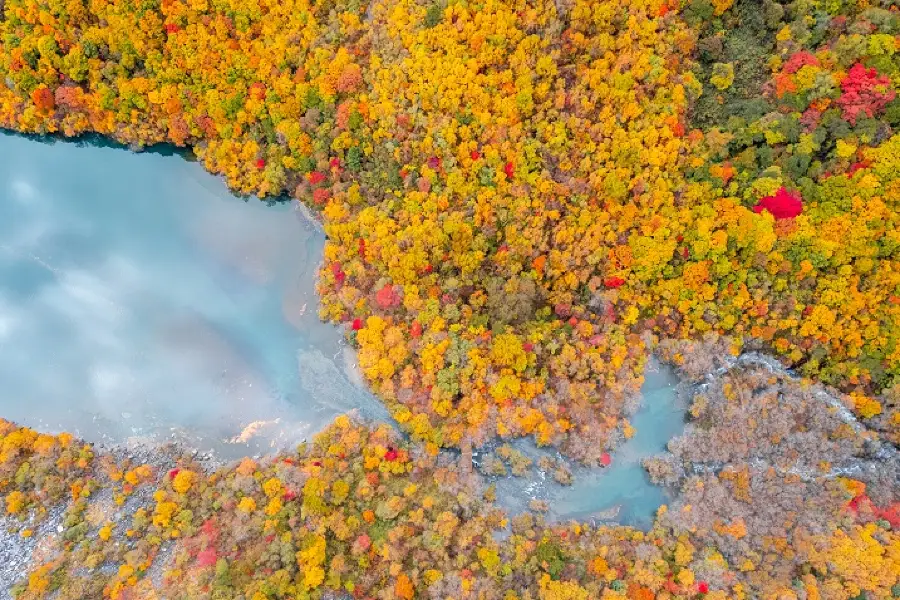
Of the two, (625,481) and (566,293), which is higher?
(566,293)

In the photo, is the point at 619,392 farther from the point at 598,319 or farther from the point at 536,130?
the point at 536,130

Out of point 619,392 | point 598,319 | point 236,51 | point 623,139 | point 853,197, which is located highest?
point 236,51

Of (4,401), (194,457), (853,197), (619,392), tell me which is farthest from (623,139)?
(4,401)

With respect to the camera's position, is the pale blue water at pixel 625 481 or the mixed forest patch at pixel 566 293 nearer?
the mixed forest patch at pixel 566 293

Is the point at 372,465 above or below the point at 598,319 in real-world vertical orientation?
below

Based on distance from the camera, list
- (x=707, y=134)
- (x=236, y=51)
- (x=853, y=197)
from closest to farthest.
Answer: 1. (x=853, y=197)
2. (x=707, y=134)
3. (x=236, y=51)

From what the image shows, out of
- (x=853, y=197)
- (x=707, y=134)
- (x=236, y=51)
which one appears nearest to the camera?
(x=853, y=197)

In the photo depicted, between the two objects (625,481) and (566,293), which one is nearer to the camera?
(566,293)

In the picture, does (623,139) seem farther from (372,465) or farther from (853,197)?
(372,465)

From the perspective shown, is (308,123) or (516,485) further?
(308,123)

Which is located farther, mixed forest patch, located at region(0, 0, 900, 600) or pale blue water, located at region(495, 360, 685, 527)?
pale blue water, located at region(495, 360, 685, 527)
